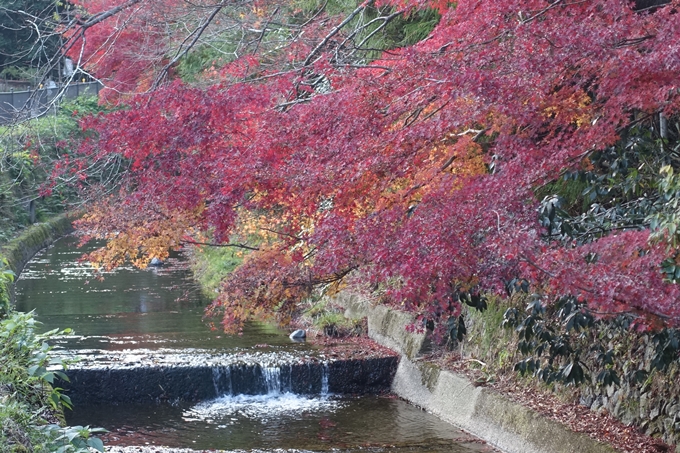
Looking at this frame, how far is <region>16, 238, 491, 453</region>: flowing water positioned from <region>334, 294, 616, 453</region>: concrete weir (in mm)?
199

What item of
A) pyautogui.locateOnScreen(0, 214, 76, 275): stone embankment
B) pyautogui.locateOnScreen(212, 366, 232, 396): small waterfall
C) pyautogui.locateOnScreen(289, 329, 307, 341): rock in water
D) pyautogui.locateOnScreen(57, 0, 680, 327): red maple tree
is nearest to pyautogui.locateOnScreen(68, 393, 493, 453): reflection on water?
pyautogui.locateOnScreen(212, 366, 232, 396): small waterfall

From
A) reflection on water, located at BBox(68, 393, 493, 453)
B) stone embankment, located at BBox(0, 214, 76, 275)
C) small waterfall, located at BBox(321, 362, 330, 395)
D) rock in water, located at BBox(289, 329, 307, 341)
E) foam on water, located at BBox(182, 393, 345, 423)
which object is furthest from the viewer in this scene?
stone embankment, located at BBox(0, 214, 76, 275)

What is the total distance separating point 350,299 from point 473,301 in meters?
7.50

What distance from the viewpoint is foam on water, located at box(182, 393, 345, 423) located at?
9.48 metres

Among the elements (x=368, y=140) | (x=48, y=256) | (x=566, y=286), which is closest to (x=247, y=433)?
(x=368, y=140)

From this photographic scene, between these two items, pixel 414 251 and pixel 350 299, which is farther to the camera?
pixel 350 299

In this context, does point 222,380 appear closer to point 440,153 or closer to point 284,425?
point 284,425

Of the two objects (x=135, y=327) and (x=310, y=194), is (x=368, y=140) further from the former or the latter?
(x=135, y=327)

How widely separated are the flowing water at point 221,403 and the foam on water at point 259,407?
12 millimetres

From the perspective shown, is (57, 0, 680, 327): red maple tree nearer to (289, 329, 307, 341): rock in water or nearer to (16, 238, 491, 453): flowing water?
(16, 238, 491, 453): flowing water

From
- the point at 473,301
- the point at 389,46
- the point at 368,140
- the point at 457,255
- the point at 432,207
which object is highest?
the point at 389,46

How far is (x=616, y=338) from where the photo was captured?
7.48m

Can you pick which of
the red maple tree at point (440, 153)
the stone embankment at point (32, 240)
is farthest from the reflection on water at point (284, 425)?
→ the stone embankment at point (32, 240)

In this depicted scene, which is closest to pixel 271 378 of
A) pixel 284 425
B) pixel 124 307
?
pixel 284 425
